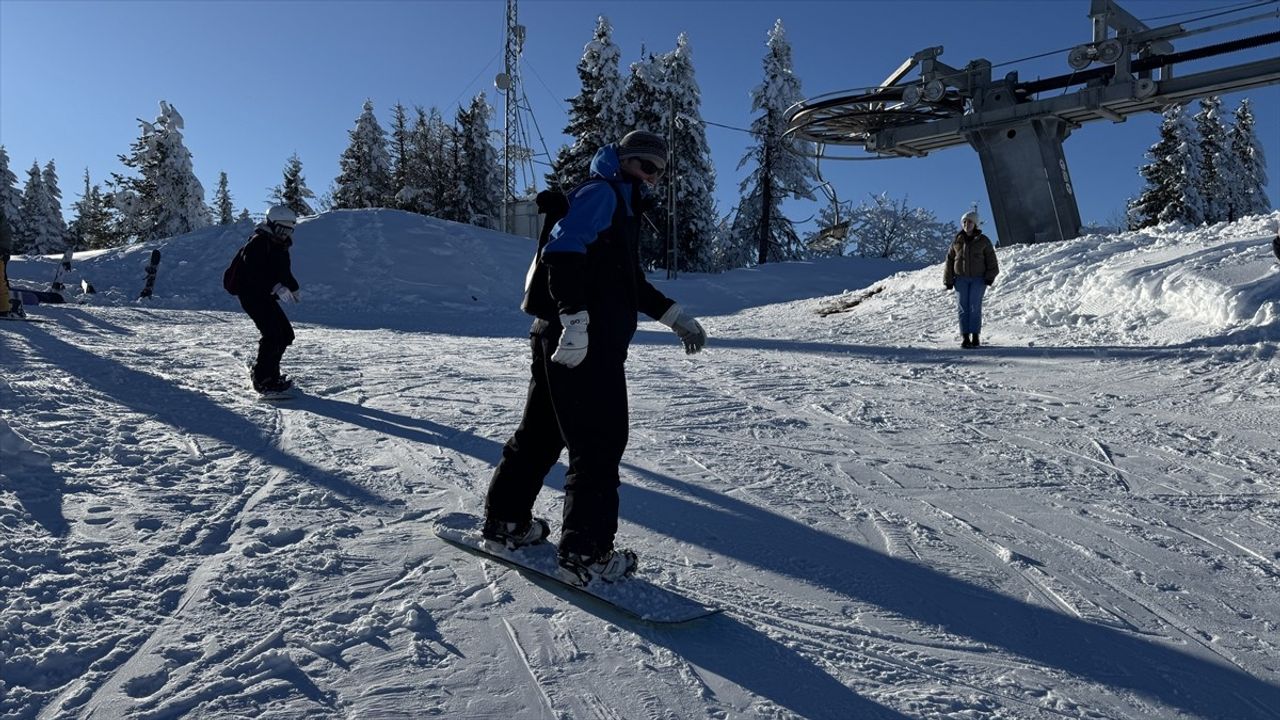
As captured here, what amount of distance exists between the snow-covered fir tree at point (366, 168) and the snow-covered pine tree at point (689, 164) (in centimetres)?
2362

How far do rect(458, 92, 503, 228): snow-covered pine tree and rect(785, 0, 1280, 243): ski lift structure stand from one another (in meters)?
35.8

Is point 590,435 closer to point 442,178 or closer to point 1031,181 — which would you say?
point 1031,181

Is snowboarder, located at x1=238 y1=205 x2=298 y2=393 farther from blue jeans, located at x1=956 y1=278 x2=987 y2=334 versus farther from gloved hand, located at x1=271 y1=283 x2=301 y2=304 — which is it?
blue jeans, located at x1=956 y1=278 x2=987 y2=334

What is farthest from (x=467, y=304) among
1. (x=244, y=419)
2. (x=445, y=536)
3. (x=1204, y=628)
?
(x=1204, y=628)

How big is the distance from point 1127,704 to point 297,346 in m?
11.6

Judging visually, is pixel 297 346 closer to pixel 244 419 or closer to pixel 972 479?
pixel 244 419

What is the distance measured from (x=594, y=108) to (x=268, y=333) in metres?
37.3

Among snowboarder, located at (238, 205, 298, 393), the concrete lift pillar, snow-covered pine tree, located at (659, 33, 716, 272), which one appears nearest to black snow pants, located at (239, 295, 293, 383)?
snowboarder, located at (238, 205, 298, 393)

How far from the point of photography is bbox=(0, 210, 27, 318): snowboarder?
11.4m

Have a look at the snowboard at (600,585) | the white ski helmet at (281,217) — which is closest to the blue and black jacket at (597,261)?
the snowboard at (600,585)

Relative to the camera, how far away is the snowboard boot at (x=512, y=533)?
346 centimetres

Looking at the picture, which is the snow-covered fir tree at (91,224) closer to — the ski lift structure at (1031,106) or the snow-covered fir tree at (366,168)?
the snow-covered fir tree at (366,168)

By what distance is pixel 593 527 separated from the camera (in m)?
3.14

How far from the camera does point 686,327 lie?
3.68m
